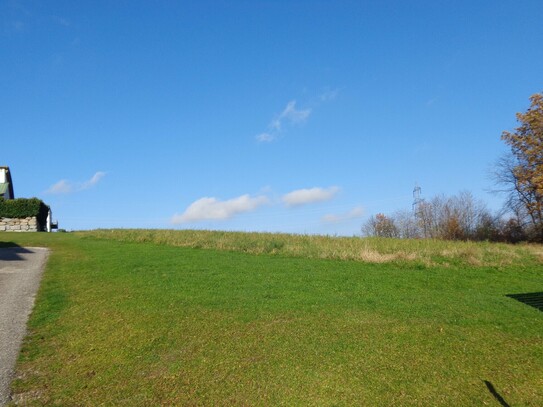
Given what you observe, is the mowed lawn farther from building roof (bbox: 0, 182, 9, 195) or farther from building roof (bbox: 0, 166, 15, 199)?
building roof (bbox: 0, 166, 15, 199)

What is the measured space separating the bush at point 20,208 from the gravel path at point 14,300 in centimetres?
2556

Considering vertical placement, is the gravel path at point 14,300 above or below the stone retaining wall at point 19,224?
below

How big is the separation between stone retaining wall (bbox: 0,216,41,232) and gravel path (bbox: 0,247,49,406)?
84.5ft

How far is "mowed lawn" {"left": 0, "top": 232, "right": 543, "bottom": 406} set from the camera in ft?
21.7

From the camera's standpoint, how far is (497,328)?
32.2 ft

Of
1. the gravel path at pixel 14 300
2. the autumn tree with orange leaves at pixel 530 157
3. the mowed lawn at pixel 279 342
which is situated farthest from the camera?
the autumn tree with orange leaves at pixel 530 157

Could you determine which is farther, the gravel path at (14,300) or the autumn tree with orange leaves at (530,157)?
the autumn tree with orange leaves at (530,157)

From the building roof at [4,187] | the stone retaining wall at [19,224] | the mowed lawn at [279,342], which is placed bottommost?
the mowed lawn at [279,342]

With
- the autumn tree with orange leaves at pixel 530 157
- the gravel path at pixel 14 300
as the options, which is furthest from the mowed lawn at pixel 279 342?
the autumn tree with orange leaves at pixel 530 157

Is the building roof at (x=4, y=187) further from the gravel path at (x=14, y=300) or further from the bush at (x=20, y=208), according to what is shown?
the gravel path at (x=14, y=300)

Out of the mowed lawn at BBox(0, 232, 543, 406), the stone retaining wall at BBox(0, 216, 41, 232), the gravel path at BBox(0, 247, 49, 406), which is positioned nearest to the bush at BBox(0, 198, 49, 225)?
the stone retaining wall at BBox(0, 216, 41, 232)

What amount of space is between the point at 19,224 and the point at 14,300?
132ft

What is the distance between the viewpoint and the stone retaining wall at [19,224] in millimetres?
46719

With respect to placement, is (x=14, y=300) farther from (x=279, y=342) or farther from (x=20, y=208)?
(x=20, y=208)
